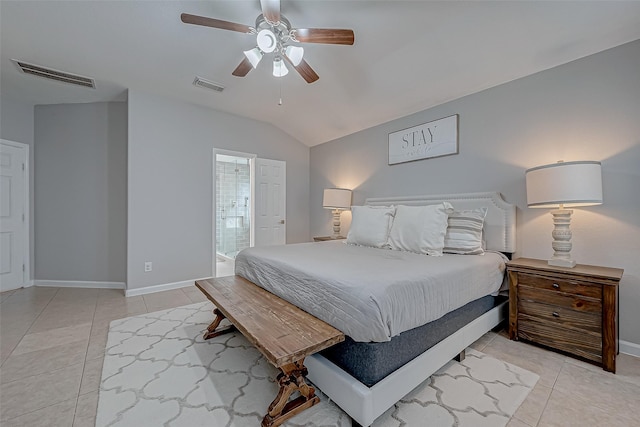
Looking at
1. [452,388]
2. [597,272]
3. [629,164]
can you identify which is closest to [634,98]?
[629,164]

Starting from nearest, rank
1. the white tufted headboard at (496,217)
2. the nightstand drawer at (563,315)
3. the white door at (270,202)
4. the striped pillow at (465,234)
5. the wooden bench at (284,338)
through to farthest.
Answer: the wooden bench at (284,338) → the nightstand drawer at (563,315) → the striped pillow at (465,234) → the white tufted headboard at (496,217) → the white door at (270,202)

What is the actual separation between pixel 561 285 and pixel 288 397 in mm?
2084

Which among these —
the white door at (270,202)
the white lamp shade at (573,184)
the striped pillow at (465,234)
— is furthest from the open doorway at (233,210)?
the white lamp shade at (573,184)

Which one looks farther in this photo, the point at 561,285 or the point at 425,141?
the point at 425,141

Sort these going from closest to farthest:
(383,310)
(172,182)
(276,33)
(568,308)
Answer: (383,310)
(568,308)
(276,33)
(172,182)

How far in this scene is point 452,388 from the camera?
1566 millimetres

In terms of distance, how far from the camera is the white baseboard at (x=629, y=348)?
1915 millimetres

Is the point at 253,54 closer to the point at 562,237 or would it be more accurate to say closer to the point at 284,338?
the point at 284,338

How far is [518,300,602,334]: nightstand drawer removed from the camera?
1784mm

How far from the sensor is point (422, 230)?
244 centimetres

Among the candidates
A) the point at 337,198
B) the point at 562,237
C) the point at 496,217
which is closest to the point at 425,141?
the point at 496,217

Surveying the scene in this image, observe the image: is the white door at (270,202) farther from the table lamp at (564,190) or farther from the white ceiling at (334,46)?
the table lamp at (564,190)

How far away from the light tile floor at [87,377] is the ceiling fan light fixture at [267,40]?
8.23 ft

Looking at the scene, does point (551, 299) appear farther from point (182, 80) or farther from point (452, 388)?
point (182, 80)
